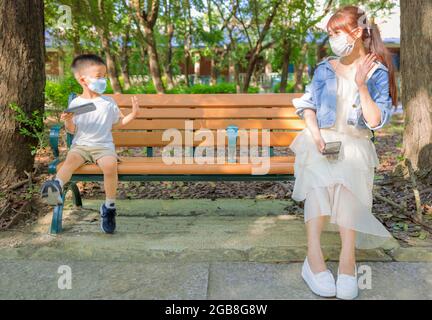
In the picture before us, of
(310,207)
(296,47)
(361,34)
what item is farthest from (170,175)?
(296,47)

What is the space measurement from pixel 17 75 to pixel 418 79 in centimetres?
327

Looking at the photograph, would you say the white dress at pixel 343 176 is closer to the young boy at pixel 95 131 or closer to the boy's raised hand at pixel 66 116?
the young boy at pixel 95 131

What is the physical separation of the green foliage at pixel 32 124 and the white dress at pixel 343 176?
2.17 m

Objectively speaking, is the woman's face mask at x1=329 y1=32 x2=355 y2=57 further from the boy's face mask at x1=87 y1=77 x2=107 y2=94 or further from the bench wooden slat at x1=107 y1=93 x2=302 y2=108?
the boy's face mask at x1=87 y1=77 x2=107 y2=94

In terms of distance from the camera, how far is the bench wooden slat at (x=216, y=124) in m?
3.89

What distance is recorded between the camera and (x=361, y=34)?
8.54 ft

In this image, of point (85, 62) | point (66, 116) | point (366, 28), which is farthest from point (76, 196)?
point (366, 28)

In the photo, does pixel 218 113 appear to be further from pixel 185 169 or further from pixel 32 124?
pixel 32 124

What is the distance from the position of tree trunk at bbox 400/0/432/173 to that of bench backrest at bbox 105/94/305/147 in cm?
102

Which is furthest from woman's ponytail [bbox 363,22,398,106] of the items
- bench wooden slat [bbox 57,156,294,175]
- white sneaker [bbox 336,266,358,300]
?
white sneaker [bbox 336,266,358,300]

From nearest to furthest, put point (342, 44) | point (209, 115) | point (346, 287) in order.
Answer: point (346, 287)
point (342, 44)
point (209, 115)

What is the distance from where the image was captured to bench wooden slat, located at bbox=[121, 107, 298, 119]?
12.8 ft

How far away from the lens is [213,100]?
3.98 metres

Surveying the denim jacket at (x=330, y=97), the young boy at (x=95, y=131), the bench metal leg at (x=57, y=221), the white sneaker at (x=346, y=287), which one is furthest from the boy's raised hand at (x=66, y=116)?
the white sneaker at (x=346, y=287)
